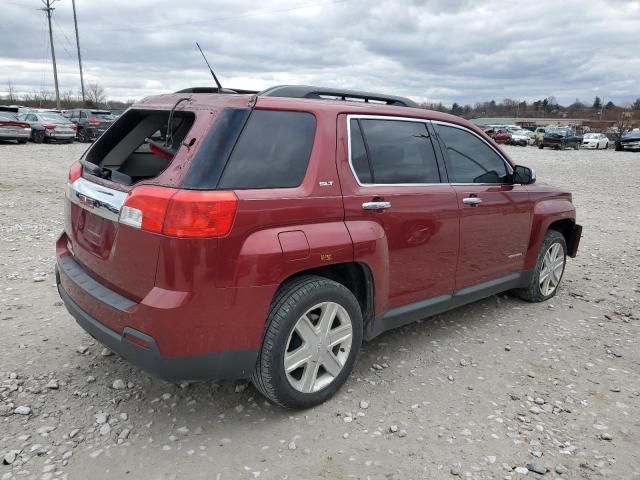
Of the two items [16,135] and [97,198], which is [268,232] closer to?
[97,198]

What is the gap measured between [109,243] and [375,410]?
1.80 meters

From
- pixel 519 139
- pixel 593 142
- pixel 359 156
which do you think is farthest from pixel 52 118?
Result: pixel 593 142

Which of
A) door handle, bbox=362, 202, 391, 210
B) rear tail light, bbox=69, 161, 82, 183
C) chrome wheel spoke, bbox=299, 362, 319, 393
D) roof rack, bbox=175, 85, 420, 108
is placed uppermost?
roof rack, bbox=175, 85, 420, 108

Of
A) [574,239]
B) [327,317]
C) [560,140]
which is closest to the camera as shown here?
[327,317]

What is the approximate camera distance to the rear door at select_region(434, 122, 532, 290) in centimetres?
389

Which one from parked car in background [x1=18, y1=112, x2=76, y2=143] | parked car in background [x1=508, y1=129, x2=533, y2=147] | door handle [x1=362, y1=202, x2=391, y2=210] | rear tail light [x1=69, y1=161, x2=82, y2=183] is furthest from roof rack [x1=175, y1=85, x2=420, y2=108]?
parked car in background [x1=508, y1=129, x2=533, y2=147]

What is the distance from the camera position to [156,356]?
2.50 m

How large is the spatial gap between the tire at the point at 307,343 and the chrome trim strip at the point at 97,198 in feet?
3.14

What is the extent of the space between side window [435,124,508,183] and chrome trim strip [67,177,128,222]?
2.34m

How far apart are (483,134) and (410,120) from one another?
99cm

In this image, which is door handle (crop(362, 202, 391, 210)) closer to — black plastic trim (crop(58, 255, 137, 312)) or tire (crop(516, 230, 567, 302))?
black plastic trim (crop(58, 255, 137, 312))

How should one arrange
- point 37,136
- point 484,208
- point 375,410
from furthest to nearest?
point 37,136 < point 484,208 < point 375,410

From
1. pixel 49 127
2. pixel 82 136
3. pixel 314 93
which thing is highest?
pixel 314 93

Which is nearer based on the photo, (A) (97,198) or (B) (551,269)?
(A) (97,198)
